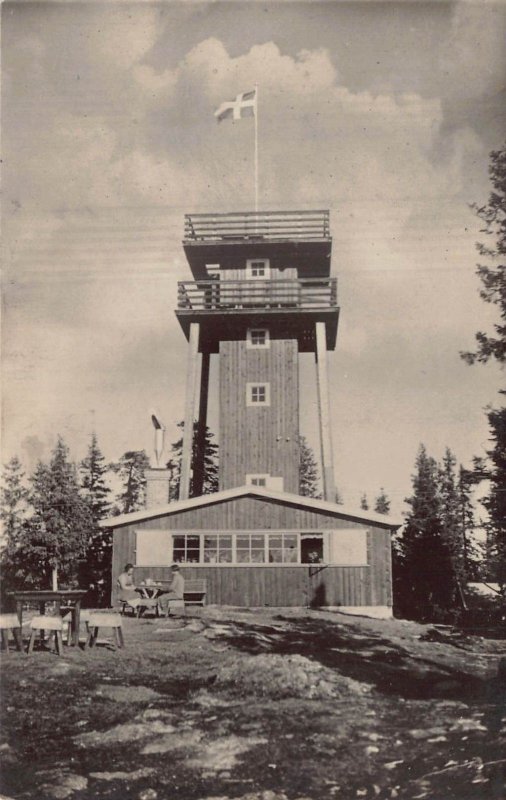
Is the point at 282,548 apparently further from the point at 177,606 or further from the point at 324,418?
the point at 324,418

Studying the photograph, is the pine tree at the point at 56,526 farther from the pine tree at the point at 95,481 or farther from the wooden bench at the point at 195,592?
the wooden bench at the point at 195,592

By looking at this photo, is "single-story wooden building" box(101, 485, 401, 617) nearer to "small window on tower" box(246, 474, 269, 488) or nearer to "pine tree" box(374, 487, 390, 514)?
Answer: "small window on tower" box(246, 474, 269, 488)

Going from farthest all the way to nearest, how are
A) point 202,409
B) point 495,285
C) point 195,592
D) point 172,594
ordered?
point 202,409, point 195,592, point 172,594, point 495,285

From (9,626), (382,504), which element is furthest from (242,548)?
(382,504)

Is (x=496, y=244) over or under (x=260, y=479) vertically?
over

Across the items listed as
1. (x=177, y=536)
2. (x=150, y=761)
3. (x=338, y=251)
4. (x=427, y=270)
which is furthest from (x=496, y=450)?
(x=177, y=536)

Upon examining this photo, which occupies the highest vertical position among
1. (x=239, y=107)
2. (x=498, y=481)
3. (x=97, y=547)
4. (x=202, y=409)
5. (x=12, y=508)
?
(x=239, y=107)

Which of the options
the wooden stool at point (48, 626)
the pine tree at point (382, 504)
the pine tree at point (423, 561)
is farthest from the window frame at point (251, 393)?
the pine tree at point (382, 504)

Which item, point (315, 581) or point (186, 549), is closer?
point (315, 581)
